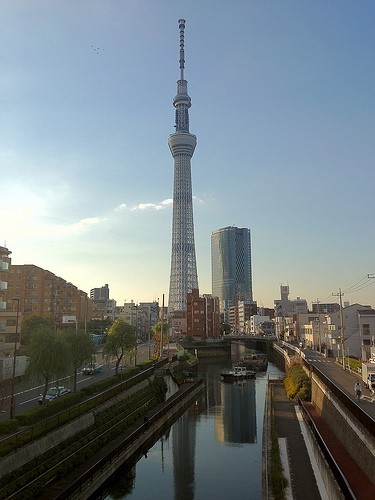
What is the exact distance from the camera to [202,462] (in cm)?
2684

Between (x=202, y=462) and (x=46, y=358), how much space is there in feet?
37.4

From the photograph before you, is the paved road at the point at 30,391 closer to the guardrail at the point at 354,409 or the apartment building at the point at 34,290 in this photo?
the guardrail at the point at 354,409

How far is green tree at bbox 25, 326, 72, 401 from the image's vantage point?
1029 inches

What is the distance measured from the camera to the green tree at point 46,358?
85.8 feet

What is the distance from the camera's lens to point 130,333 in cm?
4344

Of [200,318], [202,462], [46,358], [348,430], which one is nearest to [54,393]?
[46,358]

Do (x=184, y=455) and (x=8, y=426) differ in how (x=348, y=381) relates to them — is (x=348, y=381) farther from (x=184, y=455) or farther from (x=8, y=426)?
(x=8, y=426)

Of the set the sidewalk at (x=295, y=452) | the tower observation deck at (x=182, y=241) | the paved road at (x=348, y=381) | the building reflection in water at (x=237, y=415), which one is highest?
the tower observation deck at (x=182, y=241)

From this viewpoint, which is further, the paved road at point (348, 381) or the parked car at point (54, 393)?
the parked car at point (54, 393)

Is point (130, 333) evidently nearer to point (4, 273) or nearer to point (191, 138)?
point (4, 273)

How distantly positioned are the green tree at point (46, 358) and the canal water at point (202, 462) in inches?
271

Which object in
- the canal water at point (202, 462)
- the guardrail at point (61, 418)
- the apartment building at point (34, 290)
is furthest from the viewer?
the apartment building at point (34, 290)

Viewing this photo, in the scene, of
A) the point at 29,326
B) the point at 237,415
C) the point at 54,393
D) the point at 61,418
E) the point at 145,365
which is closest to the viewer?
the point at 61,418

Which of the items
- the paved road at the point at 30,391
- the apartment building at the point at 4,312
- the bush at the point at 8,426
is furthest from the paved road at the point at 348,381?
the apartment building at the point at 4,312
